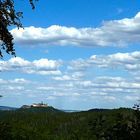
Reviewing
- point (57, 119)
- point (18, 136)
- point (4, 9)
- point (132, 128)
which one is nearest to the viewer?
point (132, 128)

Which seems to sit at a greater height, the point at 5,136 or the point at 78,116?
the point at 78,116

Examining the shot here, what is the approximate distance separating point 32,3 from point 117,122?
39.1ft

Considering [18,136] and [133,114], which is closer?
[133,114]

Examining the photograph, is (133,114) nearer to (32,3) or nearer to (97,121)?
(97,121)

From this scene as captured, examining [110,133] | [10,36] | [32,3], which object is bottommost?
[110,133]

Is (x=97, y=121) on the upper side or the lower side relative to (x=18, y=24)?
lower

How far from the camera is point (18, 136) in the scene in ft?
125

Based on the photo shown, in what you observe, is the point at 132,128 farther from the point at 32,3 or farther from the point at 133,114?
the point at 32,3

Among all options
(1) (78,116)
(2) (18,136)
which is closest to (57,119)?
(1) (78,116)

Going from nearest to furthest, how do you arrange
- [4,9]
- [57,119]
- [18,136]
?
[4,9]
[18,136]
[57,119]

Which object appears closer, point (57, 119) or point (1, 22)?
point (1, 22)

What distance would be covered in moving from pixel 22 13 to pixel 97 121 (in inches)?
438

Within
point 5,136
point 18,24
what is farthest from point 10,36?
point 5,136

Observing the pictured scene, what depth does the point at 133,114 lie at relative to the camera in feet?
79.6
